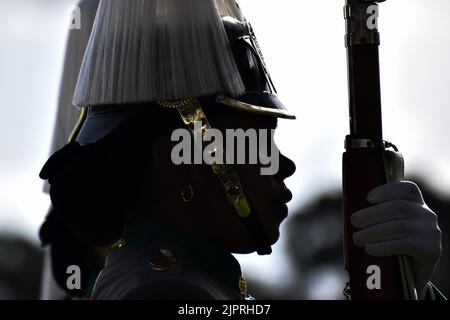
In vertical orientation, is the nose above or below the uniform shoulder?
above

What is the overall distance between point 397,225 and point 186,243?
0.91 m

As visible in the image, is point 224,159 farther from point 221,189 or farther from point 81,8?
point 81,8

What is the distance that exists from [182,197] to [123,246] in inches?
14.1

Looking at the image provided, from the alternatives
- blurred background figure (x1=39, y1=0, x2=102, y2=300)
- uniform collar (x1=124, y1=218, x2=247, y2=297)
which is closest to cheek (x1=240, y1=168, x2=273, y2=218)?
uniform collar (x1=124, y1=218, x2=247, y2=297)

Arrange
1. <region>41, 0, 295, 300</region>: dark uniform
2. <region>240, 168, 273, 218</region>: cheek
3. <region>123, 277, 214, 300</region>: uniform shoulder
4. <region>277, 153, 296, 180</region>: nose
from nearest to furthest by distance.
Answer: <region>123, 277, 214, 300</region>: uniform shoulder < <region>41, 0, 295, 300</region>: dark uniform < <region>240, 168, 273, 218</region>: cheek < <region>277, 153, 296, 180</region>: nose

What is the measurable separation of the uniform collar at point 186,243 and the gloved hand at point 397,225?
23.6 inches

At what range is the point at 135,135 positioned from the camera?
670 cm

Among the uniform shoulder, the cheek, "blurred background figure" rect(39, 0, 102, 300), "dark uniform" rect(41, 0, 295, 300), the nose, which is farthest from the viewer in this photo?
"blurred background figure" rect(39, 0, 102, 300)

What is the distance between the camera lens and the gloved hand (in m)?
6.66

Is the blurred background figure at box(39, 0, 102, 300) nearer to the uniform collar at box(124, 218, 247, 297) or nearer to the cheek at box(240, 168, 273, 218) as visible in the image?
the uniform collar at box(124, 218, 247, 297)

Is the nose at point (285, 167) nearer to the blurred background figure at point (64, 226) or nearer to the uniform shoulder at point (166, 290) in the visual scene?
the uniform shoulder at point (166, 290)

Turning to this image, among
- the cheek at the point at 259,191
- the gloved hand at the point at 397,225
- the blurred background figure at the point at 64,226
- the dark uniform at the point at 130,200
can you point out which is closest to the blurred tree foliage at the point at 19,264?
the blurred background figure at the point at 64,226

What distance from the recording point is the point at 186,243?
6664mm

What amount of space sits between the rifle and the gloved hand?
5cm
